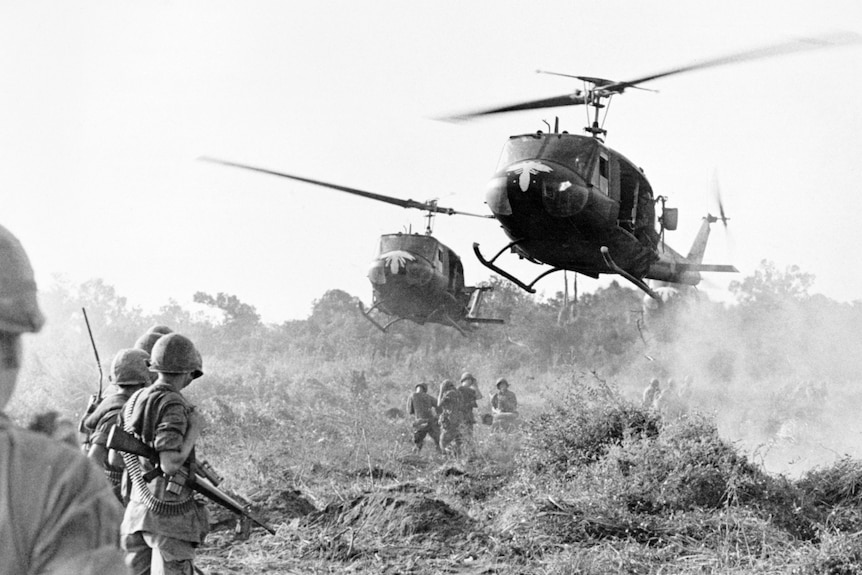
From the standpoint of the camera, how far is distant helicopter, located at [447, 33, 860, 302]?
429 inches

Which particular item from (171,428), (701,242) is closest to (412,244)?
(701,242)

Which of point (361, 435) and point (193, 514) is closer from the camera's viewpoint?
point (193, 514)

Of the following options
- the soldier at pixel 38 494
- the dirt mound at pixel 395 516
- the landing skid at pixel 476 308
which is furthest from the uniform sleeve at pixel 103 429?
the landing skid at pixel 476 308

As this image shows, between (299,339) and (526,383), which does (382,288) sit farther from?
(299,339)

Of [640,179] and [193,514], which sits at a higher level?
[640,179]

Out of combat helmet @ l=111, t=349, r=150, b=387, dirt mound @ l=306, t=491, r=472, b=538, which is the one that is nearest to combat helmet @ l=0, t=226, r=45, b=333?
combat helmet @ l=111, t=349, r=150, b=387

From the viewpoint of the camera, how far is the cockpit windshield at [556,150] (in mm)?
11000

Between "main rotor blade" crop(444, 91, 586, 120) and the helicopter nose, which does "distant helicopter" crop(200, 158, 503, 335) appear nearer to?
"main rotor blade" crop(444, 91, 586, 120)

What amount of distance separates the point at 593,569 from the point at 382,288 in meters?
10.7

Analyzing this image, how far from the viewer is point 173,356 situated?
4.95m

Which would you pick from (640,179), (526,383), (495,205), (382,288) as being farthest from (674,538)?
(526,383)

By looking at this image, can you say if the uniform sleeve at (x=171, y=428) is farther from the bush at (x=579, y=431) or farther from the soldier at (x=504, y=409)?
the soldier at (x=504, y=409)

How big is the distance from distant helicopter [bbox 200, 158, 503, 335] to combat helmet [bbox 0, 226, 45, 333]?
14332 mm

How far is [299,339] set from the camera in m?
29.4
